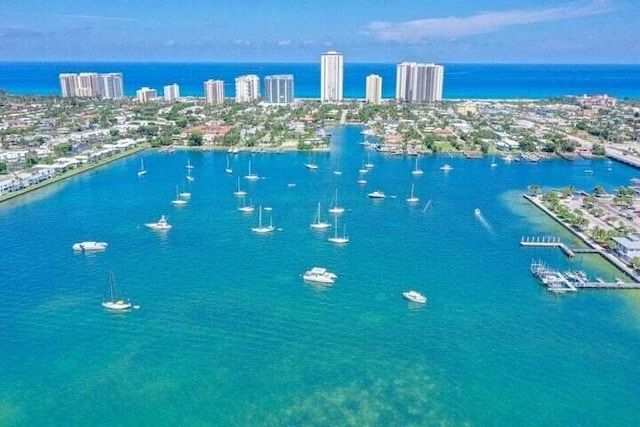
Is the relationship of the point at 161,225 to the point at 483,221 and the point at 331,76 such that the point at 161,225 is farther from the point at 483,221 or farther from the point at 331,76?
the point at 331,76

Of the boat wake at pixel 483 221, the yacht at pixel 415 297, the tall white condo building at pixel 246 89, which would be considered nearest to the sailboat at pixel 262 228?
the yacht at pixel 415 297

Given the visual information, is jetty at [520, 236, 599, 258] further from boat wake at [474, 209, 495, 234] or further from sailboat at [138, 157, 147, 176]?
sailboat at [138, 157, 147, 176]

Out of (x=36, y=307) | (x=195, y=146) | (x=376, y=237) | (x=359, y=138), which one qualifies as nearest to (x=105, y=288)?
(x=36, y=307)

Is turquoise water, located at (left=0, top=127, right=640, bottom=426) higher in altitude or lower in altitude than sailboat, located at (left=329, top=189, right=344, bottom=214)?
lower

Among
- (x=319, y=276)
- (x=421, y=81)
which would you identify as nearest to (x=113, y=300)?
(x=319, y=276)

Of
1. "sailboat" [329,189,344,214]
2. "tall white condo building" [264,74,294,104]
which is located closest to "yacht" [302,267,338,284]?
"sailboat" [329,189,344,214]

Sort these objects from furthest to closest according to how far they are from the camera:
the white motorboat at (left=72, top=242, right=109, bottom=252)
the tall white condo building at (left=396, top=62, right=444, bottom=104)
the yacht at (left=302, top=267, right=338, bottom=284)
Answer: the tall white condo building at (left=396, top=62, right=444, bottom=104)
the white motorboat at (left=72, top=242, right=109, bottom=252)
the yacht at (left=302, top=267, right=338, bottom=284)

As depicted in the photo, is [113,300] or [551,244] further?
[551,244]
